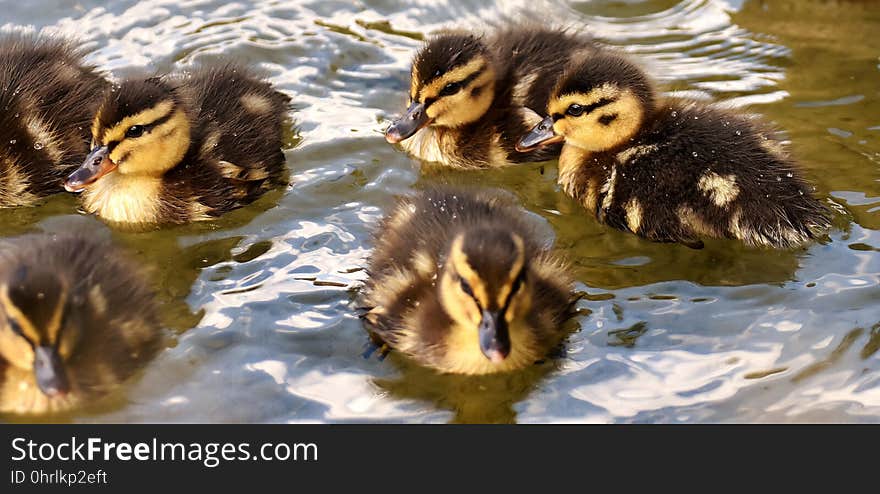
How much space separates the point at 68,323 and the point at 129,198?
3.85 feet

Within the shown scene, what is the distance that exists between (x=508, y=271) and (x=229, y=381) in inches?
35.7

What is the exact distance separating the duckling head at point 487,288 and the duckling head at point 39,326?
1.01 metres

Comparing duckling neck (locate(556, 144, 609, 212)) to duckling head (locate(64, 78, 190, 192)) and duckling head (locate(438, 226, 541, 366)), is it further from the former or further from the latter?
duckling head (locate(64, 78, 190, 192))

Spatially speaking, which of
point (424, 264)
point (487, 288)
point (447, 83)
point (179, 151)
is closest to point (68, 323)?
point (424, 264)

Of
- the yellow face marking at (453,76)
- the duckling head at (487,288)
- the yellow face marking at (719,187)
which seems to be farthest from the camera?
the yellow face marking at (453,76)

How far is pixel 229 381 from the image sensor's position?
3.42 metres

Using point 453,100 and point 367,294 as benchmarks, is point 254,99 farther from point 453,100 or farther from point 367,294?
point 367,294

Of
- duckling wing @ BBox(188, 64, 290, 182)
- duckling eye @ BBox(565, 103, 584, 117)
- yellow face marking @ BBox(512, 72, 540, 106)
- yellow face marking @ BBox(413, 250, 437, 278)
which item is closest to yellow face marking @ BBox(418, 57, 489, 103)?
yellow face marking @ BBox(512, 72, 540, 106)

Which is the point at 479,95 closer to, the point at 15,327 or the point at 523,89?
the point at 523,89

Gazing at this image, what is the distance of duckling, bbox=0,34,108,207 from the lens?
418cm

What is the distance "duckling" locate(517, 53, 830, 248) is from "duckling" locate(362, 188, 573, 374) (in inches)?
20.4

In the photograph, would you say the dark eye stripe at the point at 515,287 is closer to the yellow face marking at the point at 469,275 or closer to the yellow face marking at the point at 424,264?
the yellow face marking at the point at 469,275

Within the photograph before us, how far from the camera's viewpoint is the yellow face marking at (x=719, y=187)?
3869mm

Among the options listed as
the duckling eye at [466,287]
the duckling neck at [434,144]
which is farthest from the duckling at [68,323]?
the duckling neck at [434,144]
